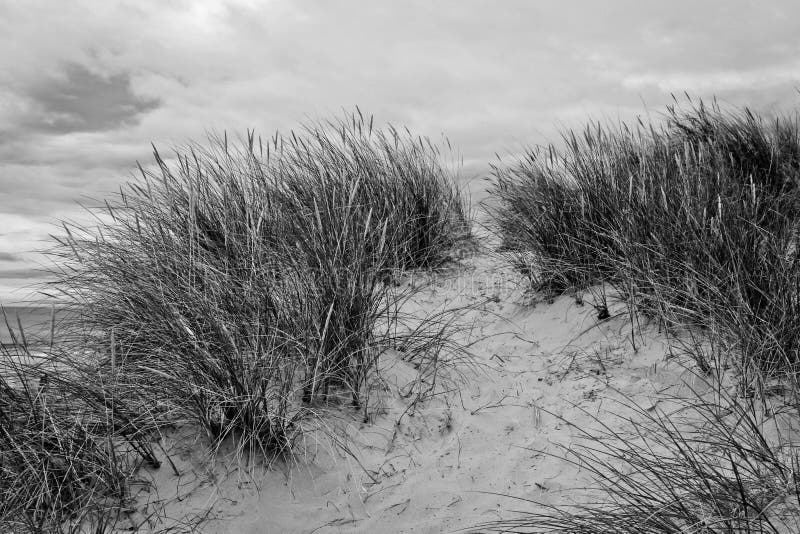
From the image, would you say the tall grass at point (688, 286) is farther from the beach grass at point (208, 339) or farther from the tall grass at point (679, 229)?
the beach grass at point (208, 339)

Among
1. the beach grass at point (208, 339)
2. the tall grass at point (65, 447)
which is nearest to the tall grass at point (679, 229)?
the beach grass at point (208, 339)

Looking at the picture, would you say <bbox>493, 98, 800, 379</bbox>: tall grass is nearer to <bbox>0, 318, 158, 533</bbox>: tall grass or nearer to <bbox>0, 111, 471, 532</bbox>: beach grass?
<bbox>0, 111, 471, 532</bbox>: beach grass

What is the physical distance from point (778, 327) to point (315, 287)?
7.05 ft

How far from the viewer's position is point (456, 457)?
2.59 meters

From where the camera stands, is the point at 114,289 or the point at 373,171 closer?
the point at 114,289

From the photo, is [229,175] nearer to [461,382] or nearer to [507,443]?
[461,382]

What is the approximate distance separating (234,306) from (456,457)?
4.28 feet

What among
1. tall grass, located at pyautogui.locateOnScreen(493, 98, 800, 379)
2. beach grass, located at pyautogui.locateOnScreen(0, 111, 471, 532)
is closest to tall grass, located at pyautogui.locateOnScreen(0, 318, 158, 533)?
beach grass, located at pyautogui.locateOnScreen(0, 111, 471, 532)

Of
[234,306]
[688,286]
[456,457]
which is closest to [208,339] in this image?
[234,306]

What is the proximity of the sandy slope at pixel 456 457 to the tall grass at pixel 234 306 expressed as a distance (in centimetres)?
20

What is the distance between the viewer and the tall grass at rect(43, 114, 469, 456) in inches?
97.3

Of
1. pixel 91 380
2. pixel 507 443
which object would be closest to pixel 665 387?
pixel 507 443

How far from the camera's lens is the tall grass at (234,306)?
247cm

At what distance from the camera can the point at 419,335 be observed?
3.35 metres
